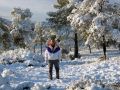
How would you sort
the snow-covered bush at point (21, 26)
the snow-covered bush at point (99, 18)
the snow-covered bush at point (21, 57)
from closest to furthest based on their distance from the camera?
the snow-covered bush at point (21, 57), the snow-covered bush at point (99, 18), the snow-covered bush at point (21, 26)

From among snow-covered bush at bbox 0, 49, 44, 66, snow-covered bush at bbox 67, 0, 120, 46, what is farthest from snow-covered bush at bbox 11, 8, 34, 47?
snow-covered bush at bbox 0, 49, 44, 66

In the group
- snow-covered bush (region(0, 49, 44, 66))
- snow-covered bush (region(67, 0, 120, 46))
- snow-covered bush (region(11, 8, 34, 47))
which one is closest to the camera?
snow-covered bush (region(0, 49, 44, 66))

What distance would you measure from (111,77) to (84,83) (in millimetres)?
4942

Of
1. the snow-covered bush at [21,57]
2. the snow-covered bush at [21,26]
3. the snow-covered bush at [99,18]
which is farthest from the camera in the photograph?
the snow-covered bush at [21,26]

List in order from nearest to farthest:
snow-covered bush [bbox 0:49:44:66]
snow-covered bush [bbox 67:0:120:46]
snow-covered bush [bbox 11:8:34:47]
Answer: snow-covered bush [bbox 0:49:44:66] → snow-covered bush [bbox 67:0:120:46] → snow-covered bush [bbox 11:8:34:47]

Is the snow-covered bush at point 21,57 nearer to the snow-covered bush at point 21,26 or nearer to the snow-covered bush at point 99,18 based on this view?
the snow-covered bush at point 99,18

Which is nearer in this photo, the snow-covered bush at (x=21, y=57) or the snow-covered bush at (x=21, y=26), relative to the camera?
the snow-covered bush at (x=21, y=57)

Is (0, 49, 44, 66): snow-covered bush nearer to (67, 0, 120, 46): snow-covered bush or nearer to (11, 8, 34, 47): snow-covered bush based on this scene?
(67, 0, 120, 46): snow-covered bush

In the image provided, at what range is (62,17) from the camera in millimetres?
53125

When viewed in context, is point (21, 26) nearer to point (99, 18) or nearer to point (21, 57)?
point (99, 18)

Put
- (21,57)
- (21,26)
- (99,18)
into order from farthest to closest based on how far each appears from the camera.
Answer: (21,26) < (99,18) < (21,57)

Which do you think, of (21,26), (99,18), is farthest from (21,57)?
(21,26)

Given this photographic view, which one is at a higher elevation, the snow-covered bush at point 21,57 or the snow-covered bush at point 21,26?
the snow-covered bush at point 21,26

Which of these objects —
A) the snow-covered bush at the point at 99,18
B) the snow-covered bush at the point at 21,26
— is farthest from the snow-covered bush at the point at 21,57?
the snow-covered bush at the point at 21,26
